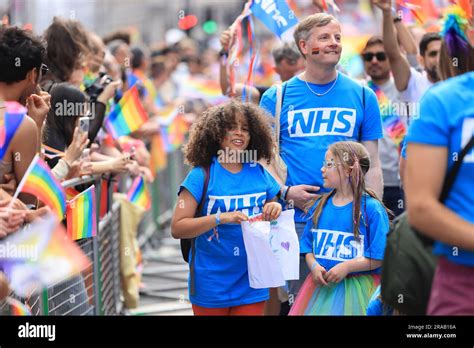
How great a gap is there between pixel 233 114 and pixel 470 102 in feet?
7.06

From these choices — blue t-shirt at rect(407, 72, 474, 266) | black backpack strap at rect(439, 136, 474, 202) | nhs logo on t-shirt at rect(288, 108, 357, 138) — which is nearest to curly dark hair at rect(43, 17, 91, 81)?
nhs logo on t-shirt at rect(288, 108, 357, 138)

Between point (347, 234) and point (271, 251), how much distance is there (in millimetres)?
394

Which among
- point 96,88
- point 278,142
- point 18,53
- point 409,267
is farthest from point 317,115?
point 409,267

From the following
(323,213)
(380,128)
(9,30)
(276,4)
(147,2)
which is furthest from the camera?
(147,2)

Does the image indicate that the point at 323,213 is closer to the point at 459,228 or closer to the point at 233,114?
the point at 233,114

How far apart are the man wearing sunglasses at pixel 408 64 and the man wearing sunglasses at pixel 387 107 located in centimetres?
17

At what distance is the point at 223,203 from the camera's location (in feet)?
18.5

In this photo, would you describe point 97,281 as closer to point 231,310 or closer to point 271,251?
point 231,310

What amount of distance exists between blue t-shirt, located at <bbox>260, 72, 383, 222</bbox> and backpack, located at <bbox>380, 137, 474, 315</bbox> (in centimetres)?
208

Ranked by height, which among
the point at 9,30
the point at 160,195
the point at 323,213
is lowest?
the point at 160,195

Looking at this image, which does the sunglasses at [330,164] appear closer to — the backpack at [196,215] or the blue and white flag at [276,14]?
the backpack at [196,215]
